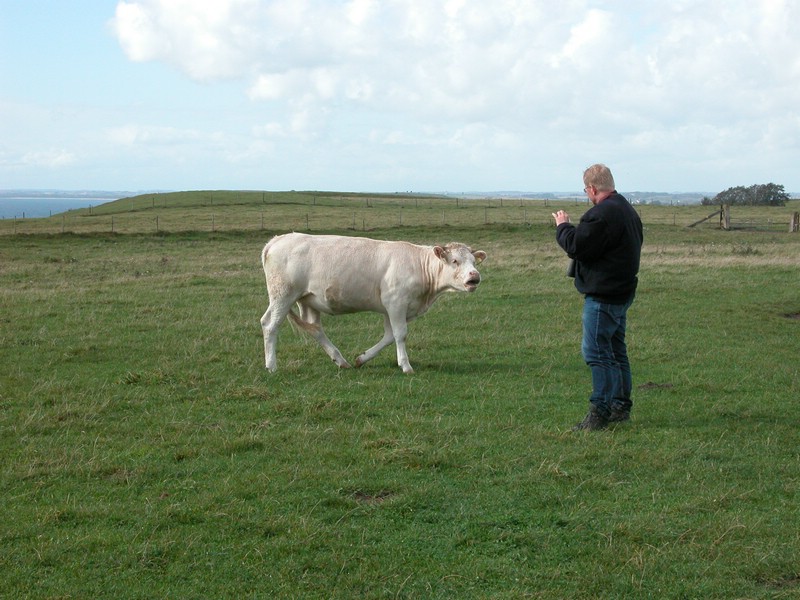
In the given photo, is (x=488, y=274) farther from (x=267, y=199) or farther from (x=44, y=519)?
(x=267, y=199)

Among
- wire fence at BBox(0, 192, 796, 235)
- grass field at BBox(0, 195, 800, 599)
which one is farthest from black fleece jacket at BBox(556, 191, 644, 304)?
wire fence at BBox(0, 192, 796, 235)

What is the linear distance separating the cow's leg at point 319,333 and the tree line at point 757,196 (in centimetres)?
8558

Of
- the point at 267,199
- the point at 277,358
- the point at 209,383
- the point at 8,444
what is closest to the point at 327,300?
the point at 277,358

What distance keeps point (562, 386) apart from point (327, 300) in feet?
11.4

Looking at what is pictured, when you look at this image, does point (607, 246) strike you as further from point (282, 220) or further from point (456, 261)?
point (282, 220)

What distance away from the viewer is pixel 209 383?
10.6 m

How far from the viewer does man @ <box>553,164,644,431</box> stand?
8.22 m

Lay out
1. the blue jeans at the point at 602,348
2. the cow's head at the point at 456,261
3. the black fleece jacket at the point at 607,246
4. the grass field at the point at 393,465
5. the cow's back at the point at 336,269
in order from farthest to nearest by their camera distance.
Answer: the cow's back at the point at 336,269, the cow's head at the point at 456,261, the blue jeans at the point at 602,348, the black fleece jacket at the point at 607,246, the grass field at the point at 393,465

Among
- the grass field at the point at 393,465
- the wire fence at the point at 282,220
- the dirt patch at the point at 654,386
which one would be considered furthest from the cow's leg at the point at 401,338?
the wire fence at the point at 282,220

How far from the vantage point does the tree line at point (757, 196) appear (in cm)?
9038

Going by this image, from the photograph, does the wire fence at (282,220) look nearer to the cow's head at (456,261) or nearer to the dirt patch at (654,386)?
the cow's head at (456,261)

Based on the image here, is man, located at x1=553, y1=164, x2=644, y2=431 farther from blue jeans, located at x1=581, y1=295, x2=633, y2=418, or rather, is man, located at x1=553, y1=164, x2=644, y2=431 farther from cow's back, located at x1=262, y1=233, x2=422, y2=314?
cow's back, located at x1=262, y1=233, x2=422, y2=314

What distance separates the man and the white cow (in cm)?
341

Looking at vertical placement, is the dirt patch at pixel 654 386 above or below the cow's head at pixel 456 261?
below
